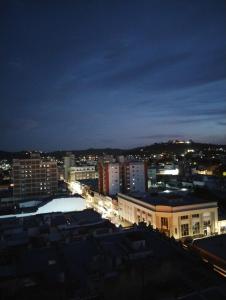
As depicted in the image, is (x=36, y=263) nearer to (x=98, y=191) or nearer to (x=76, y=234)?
(x=76, y=234)

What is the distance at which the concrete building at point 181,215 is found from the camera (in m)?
36.7

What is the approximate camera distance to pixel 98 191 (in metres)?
68.1

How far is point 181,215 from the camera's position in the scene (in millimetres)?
36875

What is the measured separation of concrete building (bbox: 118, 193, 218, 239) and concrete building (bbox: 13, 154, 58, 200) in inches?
1395

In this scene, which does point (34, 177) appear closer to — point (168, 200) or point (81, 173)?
point (81, 173)

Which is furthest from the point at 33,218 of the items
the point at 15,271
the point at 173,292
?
the point at 173,292

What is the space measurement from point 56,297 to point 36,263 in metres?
4.10

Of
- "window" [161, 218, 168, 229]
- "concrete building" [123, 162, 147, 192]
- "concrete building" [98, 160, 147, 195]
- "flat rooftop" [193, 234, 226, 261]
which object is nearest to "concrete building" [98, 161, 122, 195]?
"concrete building" [98, 160, 147, 195]

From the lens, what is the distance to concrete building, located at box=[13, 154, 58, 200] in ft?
223

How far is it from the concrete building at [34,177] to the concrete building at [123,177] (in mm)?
14779

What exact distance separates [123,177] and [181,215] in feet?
93.4

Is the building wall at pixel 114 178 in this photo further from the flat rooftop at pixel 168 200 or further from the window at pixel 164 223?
the window at pixel 164 223

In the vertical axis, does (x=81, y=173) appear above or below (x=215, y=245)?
above

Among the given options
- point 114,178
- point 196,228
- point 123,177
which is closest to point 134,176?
point 123,177
